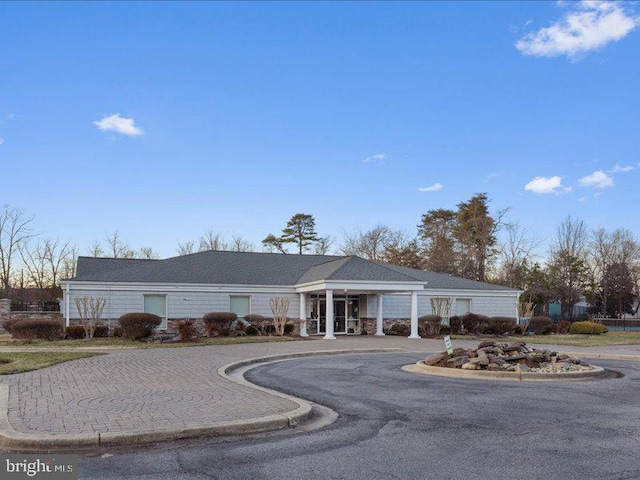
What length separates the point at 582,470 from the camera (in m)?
5.72

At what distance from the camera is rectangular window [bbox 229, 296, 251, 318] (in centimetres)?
3212

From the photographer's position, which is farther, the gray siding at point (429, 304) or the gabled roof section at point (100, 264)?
the gray siding at point (429, 304)

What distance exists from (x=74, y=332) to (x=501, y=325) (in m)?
23.3

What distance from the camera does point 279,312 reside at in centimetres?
3072

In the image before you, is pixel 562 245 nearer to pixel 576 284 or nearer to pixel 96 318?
pixel 576 284

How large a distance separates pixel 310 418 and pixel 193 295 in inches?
942

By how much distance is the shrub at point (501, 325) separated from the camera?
34125 mm

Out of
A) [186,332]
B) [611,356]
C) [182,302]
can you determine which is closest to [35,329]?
[186,332]

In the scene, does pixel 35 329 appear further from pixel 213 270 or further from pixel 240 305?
pixel 240 305

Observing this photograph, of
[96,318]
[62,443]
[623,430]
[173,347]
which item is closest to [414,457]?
[623,430]

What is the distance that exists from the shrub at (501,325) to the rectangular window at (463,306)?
2.58m

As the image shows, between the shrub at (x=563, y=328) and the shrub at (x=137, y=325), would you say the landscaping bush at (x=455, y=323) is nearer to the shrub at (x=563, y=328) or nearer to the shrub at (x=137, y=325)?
the shrub at (x=563, y=328)

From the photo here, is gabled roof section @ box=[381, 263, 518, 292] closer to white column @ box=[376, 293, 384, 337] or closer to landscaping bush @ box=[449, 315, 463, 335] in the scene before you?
landscaping bush @ box=[449, 315, 463, 335]

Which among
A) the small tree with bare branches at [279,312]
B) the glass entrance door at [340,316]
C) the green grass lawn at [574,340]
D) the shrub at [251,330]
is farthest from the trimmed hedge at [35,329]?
the green grass lawn at [574,340]
